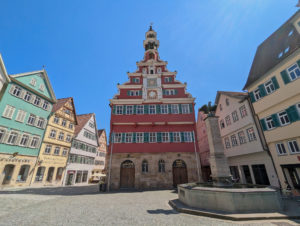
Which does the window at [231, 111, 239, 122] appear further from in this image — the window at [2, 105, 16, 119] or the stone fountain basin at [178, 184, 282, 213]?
the window at [2, 105, 16, 119]

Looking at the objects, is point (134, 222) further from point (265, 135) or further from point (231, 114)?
point (231, 114)

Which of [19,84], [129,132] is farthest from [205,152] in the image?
[19,84]

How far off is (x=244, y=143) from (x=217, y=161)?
12.1 meters

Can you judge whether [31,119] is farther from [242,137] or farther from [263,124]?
[263,124]

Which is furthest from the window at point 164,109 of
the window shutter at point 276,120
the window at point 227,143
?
the window shutter at point 276,120

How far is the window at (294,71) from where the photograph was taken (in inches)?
478

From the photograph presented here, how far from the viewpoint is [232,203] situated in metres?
6.41

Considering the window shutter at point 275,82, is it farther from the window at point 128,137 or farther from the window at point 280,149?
the window at point 128,137

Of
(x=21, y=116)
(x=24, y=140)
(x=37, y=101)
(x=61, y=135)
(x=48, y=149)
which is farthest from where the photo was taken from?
(x=61, y=135)

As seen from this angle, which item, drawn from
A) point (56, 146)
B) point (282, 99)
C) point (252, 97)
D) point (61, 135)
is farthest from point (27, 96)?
point (282, 99)

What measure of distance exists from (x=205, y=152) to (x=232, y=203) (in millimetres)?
23462

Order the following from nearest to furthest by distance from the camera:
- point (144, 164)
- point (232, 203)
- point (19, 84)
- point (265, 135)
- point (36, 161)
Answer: point (232, 203), point (265, 135), point (144, 164), point (19, 84), point (36, 161)

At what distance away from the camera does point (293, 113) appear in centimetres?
1239

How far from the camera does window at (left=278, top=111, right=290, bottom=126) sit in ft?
43.1
